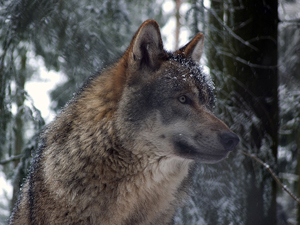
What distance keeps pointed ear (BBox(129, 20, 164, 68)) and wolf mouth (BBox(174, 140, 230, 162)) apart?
764mm

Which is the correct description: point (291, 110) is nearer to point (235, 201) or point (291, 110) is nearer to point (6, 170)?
point (235, 201)

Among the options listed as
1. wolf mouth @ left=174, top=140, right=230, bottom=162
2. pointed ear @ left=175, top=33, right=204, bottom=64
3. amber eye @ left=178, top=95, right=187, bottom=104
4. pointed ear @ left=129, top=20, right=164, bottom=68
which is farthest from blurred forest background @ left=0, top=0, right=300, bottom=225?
wolf mouth @ left=174, top=140, right=230, bottom=162

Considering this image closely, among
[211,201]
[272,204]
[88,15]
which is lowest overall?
[272,204]

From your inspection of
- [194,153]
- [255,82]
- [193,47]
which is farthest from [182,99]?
[255,82]

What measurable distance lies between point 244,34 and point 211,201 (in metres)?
2.53

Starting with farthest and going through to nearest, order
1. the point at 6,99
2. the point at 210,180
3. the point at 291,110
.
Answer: the point at 291,110, the point at 210,180, the point at 6,99

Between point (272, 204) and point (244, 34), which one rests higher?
point (244, 34)

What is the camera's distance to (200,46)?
2.97 meters

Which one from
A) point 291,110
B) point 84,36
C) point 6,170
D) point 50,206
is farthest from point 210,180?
point 6,170

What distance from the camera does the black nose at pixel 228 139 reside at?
7.24 ft

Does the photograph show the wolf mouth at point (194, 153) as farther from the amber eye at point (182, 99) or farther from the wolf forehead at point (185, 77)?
the wolf forehead at point (185, 77)

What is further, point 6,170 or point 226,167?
point 6,170

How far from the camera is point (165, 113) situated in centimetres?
235

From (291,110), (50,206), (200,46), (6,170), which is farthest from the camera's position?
(6,170)
